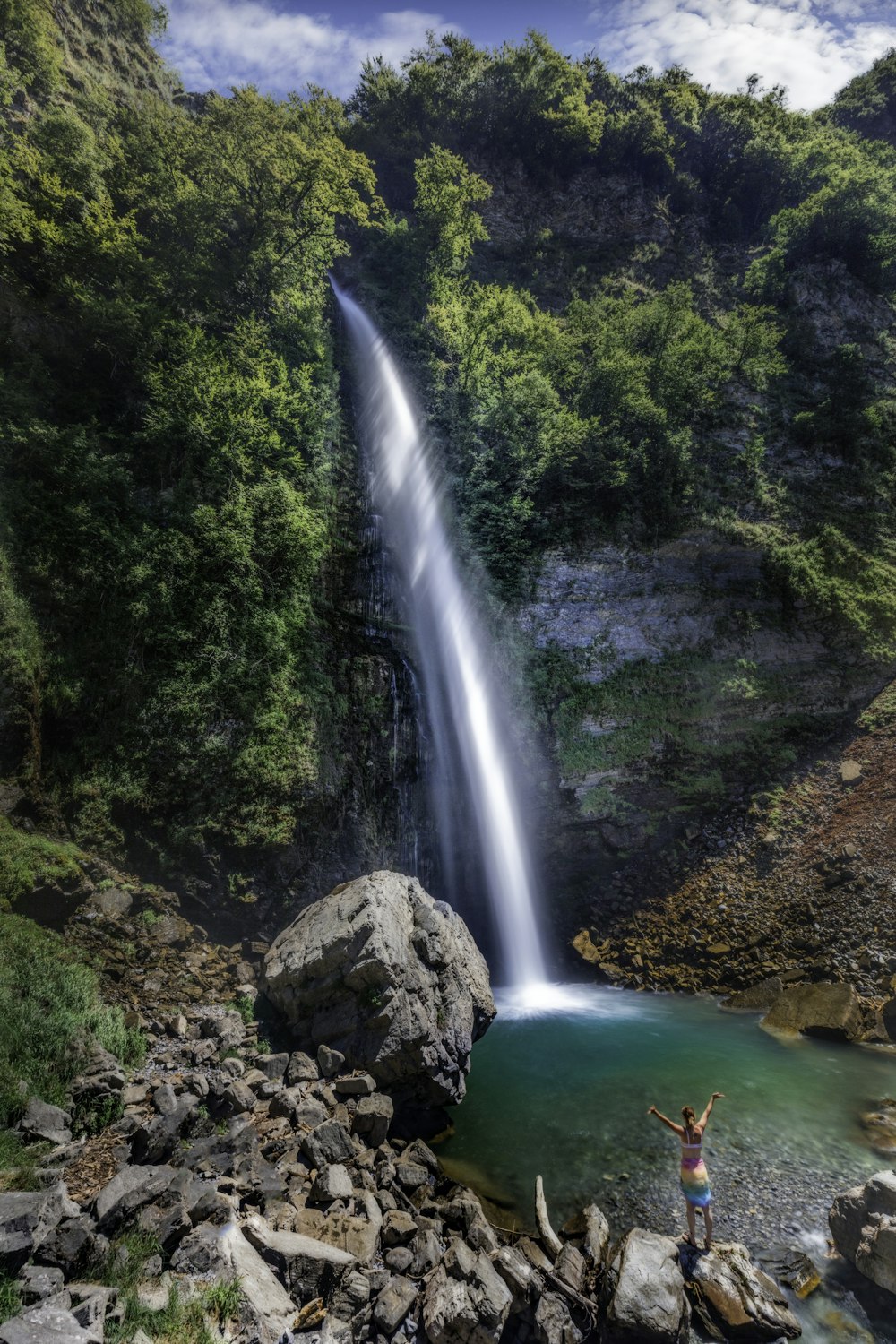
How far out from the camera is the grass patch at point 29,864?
9312mm

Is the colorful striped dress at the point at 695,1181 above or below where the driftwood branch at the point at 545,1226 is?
above

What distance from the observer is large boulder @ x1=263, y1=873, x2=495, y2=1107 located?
8.91 m

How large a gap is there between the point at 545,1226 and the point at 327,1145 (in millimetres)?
2778

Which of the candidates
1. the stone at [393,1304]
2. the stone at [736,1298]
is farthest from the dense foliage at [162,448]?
the stone at [736,1298]

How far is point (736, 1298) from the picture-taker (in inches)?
225

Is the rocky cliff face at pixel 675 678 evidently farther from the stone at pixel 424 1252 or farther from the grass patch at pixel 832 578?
the stone at pixel 424 1252

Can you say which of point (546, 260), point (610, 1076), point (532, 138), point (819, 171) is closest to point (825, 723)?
point (610, 1076)

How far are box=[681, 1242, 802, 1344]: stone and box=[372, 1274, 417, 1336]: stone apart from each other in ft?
9.75

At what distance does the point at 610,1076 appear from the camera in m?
10.2

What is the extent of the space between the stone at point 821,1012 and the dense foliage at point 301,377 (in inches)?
439

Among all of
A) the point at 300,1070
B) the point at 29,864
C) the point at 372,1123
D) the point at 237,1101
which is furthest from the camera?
the point at 29,864

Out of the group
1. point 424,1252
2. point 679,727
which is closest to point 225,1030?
point 424,1252

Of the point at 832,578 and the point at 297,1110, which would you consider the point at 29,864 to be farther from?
the point at 832,578

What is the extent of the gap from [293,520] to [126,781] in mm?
7806
